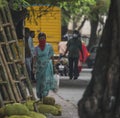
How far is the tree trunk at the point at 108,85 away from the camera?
4844 mm

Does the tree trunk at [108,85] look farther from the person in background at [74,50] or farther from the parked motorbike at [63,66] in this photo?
the parked motorbike at [63,66]

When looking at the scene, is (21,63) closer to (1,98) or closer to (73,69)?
(1,98)

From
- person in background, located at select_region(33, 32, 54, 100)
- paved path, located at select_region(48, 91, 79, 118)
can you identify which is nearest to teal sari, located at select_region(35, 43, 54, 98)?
person in background, located at select_region(33, 32, 54, 100)

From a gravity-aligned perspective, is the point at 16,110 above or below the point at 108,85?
below

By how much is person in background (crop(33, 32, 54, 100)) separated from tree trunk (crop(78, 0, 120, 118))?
741 cm

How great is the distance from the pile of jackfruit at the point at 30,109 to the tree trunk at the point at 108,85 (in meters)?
4.41

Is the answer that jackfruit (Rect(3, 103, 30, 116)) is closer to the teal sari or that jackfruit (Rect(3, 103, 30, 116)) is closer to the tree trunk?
the teal sari

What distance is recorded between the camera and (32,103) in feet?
33.4

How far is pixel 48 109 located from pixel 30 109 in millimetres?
1028

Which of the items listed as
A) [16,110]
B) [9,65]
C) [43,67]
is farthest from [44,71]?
[16,110]

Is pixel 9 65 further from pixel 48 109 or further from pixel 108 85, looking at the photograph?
pixel 108 85

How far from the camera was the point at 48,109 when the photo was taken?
11.1m

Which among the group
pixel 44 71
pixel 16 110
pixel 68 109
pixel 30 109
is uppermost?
pixel 44 71

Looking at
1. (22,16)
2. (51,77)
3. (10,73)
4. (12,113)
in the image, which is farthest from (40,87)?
(12,113)
